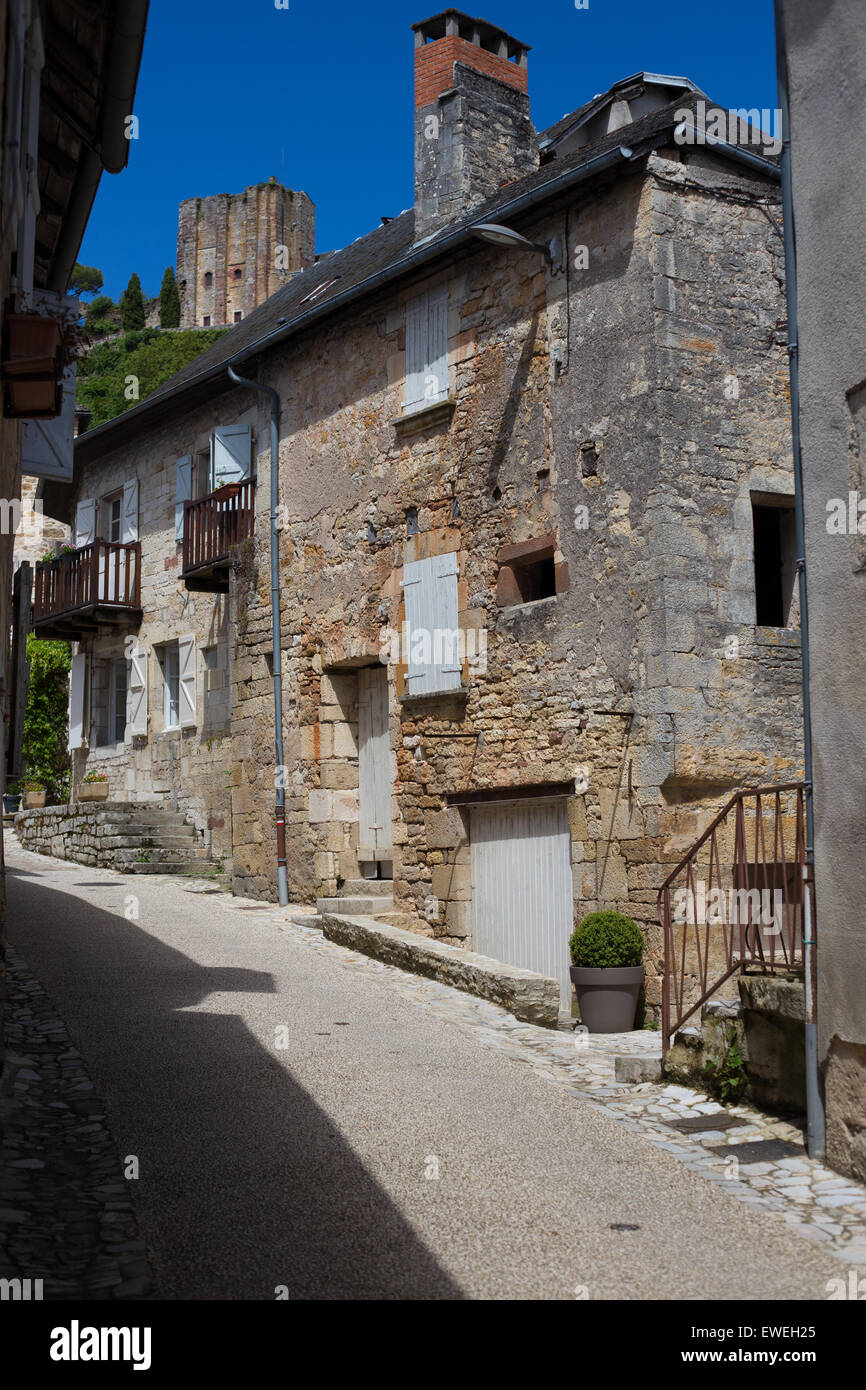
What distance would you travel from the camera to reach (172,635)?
1722 cm

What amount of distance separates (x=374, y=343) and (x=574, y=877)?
5815mm

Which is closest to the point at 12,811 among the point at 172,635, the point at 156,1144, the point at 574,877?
the point at 172,635

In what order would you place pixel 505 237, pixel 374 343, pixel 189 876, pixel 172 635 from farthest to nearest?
pixel 172 635 < pixel 189 876 < pixel 374 343 < pixel 505 237

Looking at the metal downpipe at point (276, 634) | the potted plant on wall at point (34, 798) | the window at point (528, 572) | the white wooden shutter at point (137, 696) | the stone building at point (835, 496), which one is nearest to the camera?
the stone building at point (835, 496)

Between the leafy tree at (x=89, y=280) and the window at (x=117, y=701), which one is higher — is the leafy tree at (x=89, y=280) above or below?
above

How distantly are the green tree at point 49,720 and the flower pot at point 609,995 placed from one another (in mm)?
13596

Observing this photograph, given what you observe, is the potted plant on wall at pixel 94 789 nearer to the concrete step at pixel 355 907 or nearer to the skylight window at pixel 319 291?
the concrete step at pixel 355 907

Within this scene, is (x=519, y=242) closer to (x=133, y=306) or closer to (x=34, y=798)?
(x=34, y=798)

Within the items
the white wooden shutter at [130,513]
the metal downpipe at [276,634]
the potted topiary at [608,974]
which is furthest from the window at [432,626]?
the white wooden shutter at [130,513]

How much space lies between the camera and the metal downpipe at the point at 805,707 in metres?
5.69

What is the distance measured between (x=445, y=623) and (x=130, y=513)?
7868 millimetres

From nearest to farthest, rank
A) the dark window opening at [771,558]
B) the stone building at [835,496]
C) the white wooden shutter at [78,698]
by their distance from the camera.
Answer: the stone building at [835,496], the dark window opening at [771,558], the white wooden shutter at [78,698]

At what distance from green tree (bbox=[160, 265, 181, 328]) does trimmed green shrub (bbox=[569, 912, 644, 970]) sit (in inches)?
2511

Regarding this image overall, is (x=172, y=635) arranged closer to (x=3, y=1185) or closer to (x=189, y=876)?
(x=189, y=876)
